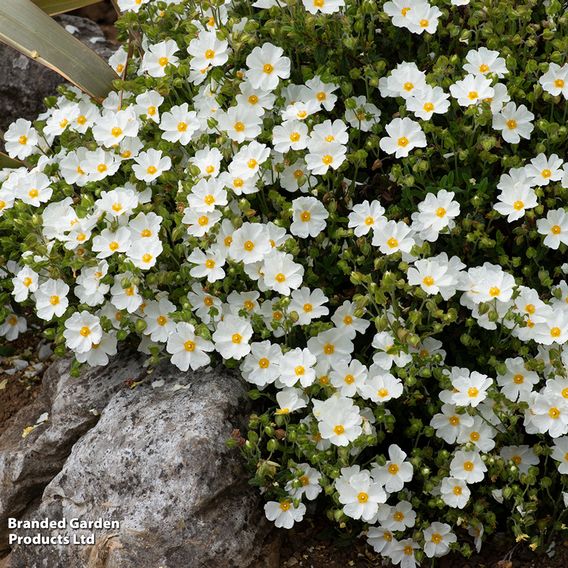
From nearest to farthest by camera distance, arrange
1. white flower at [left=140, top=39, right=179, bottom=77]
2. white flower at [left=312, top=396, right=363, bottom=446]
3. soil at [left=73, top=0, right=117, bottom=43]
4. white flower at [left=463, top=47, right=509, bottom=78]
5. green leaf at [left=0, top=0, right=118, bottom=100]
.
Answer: white flower at [left=312, top=396, right=363, bottom=446] → white flower at [left=463, top=47, right=509, bottom=78] → white flower at [left=140, top=39, right=179, bottom=77] → green leaf at [left=0, top=0, right=118, bottom=100] → soil at [left=73, top=0, right=117, bottom=43]

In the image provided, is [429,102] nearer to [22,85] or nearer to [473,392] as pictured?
[473,392]

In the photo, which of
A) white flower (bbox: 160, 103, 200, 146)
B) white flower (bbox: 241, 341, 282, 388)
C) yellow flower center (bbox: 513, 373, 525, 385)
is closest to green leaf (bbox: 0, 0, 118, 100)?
white flower (bbox: 160, 103, 200, 146)

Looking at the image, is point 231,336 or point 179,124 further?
point 179,124

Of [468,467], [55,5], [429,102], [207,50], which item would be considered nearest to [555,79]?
[429,102]

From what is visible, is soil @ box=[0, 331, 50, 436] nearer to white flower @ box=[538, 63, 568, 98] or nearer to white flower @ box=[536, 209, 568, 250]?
white flower @ box=[536, 209, 568, 250]

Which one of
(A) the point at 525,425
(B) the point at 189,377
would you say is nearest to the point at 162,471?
(B) the point at 189,377

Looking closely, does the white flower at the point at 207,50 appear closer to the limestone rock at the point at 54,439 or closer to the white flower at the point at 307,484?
Answer: the limestone rock at the point at 54,439
